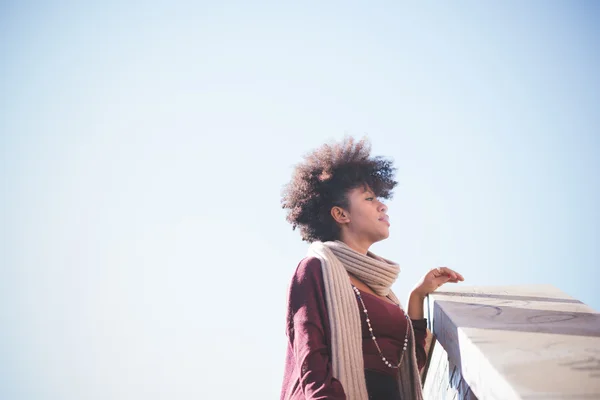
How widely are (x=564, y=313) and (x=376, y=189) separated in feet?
4.26

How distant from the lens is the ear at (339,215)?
7.66ft

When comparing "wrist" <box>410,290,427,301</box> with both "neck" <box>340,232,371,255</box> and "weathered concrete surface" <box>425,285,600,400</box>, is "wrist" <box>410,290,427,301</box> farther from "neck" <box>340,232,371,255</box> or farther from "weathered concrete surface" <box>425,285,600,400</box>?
"neck" <box>340,232,371,255</box>

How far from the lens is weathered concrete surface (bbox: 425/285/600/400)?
0.77m

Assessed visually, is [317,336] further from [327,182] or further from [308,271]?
[327,182]

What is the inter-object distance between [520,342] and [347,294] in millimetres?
875

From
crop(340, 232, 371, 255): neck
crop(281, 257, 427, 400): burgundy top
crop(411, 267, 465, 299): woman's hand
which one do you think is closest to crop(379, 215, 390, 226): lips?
crop(340, 232, 371, 255): neck

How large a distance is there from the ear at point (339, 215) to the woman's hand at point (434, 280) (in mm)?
495

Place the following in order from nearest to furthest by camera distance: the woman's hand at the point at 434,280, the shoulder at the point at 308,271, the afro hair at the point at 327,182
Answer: the shoulder at the point at 308,271 < the woman's hand at the point at 434,280 < the afro hair at the point at 327,182

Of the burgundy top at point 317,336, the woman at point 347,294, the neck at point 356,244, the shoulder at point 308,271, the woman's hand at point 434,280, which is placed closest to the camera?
the burgundy top at point 317,336

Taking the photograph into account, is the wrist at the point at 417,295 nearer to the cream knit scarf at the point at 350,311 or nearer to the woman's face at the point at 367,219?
the cream knit scarf at the point at 350,311

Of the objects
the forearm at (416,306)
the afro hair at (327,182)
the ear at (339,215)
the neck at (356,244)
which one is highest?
the afro hair at (327,182)

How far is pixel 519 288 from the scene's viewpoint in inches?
79.3

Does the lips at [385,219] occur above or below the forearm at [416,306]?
above

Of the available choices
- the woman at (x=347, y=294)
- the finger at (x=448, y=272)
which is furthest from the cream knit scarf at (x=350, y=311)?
the finger at (x=448, y=272)
